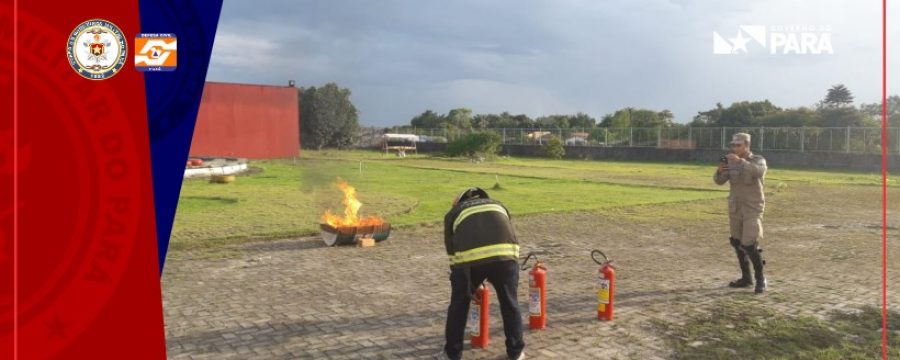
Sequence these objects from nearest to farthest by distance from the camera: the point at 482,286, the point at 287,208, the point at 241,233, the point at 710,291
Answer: the point at 482,286 → the point at 710,291 → the point at 241,233 → the point at 287,208

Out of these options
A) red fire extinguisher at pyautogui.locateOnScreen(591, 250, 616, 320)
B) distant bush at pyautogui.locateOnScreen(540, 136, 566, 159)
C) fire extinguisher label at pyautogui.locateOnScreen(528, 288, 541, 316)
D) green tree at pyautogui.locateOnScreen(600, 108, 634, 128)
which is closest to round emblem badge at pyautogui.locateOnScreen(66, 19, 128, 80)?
fire extinguisher label at pyautogui.locateOnScreen(528, 288, 541, 316)

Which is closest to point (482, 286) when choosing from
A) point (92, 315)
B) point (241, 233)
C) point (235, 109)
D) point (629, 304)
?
point (629, 304)

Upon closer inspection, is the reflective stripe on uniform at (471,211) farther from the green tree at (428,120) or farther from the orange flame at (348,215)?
the green tree at (428,120)

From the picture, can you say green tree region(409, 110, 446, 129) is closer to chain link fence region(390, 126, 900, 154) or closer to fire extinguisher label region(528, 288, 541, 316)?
chain link fence region(390, 126, 900, 154)

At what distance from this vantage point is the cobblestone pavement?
262 inches

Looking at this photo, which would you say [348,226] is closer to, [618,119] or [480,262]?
[480,262]

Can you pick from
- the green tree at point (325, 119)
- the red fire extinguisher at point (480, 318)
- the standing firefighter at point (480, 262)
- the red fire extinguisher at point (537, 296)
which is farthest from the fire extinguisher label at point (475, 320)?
the green tree at point (325, 119)

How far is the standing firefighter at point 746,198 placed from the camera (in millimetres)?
8570

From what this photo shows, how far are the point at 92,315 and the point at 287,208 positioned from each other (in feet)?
40.6

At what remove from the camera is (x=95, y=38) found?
577cm

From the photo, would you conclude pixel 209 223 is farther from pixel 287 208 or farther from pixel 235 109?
pixel 235 109

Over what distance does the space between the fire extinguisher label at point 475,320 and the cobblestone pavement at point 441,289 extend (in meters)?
0.23

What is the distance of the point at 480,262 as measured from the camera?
19.7ft

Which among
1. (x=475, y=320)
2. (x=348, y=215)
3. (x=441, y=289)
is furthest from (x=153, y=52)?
(x=348, y=215)
